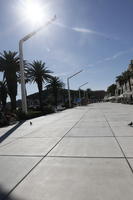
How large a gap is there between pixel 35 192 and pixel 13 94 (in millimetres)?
25024

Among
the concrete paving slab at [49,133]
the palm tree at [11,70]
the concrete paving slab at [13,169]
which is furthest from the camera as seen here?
the palm tree at [11,70]

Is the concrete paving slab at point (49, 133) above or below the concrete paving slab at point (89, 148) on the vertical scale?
above

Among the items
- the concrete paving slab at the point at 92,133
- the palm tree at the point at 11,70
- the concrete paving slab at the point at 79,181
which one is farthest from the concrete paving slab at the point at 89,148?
the palm tree at the point at 11,70

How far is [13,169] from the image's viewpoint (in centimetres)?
438

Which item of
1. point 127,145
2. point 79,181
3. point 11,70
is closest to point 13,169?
point 79,181

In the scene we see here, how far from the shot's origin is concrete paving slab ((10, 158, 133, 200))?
→ 3094mm

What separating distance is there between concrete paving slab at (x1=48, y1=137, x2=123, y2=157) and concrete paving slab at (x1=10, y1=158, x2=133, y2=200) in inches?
24.0

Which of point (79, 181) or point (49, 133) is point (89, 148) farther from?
point (49, 133)

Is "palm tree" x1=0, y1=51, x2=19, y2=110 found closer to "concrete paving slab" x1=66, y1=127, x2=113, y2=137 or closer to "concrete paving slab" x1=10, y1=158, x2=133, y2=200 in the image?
"concrete paving slab" x1=66, y1=127, x2=113, y2=137

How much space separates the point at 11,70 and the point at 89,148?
24.4 meters

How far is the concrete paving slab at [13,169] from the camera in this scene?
3.67 metres

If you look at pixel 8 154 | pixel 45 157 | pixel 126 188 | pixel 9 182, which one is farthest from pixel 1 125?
pixel 126 188

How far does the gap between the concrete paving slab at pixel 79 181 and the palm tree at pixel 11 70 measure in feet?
77.4

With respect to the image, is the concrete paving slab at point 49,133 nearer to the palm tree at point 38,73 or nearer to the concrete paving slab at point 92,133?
the concrete paving slab at point 92,133
